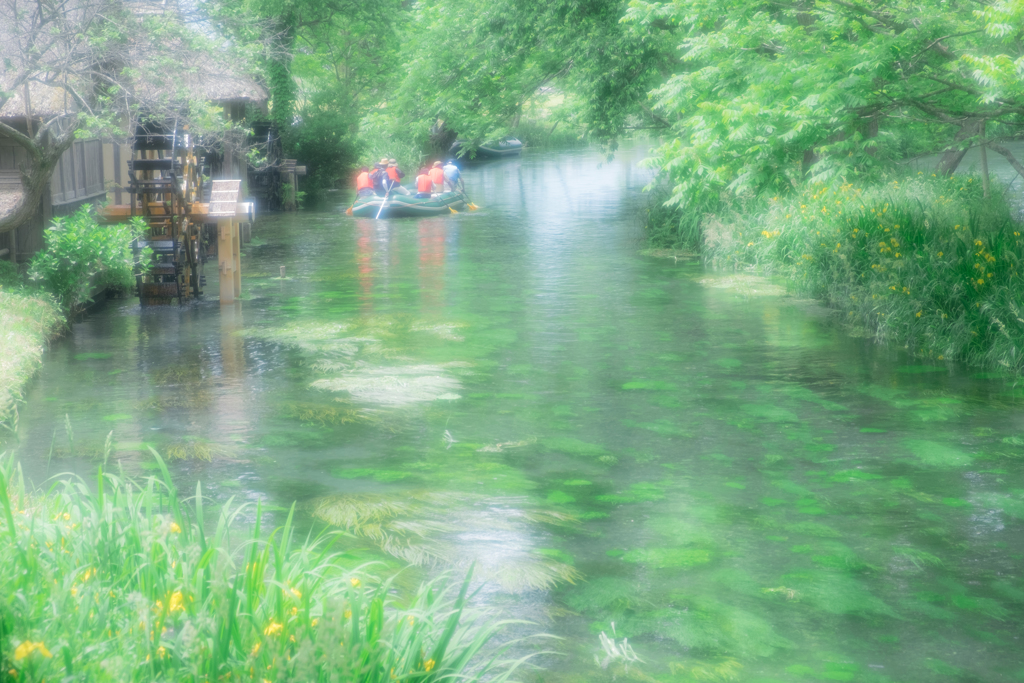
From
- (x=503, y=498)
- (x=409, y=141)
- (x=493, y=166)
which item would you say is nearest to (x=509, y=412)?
(x=503, y=498)

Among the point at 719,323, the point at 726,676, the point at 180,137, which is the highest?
the point at 180,137

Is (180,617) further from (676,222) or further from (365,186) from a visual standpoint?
(365,186)

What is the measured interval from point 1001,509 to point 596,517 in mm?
2795

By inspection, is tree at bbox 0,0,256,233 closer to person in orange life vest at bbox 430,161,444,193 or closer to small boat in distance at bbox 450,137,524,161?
person in orange life vest at bbox 430,161,444,193

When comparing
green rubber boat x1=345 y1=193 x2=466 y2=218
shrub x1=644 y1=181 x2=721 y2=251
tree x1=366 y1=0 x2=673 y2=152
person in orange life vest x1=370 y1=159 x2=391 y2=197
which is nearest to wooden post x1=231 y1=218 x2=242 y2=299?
shrub x1=644 y1=181 x2=721 y2=251

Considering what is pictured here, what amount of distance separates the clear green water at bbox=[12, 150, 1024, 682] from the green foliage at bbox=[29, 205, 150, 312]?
0.70 metres

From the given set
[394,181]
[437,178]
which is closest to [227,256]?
[394,181]

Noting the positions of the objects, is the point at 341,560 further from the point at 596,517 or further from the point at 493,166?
the point at 493,166

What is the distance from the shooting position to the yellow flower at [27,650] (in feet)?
11.4

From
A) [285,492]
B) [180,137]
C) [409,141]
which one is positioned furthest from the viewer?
[409,141]

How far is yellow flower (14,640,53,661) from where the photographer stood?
3.48 meters

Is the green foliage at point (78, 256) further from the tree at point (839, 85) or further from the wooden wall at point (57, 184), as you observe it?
the tree at point (839, 85)

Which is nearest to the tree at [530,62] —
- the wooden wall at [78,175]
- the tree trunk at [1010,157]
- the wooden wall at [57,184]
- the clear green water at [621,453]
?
the clear green water at [621,453]

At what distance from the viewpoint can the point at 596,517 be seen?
7613mm
